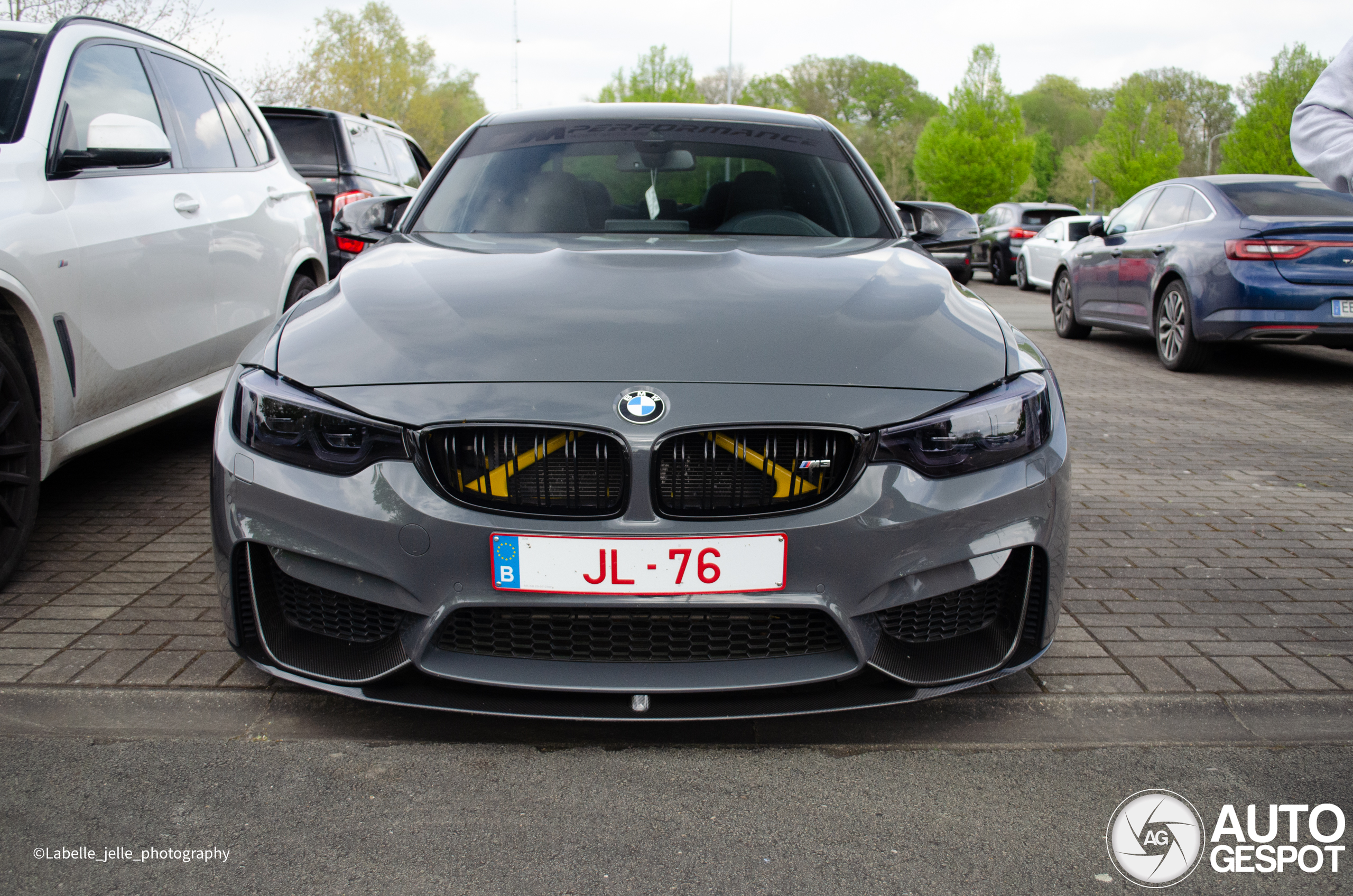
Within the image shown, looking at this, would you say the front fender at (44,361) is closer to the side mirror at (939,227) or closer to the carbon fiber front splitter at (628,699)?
the carbon fiber front splitter at (628,699)

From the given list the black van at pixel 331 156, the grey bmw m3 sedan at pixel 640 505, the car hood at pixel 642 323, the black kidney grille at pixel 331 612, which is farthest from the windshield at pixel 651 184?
the black van at pixel 331 156

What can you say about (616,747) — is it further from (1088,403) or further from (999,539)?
(1088,403)

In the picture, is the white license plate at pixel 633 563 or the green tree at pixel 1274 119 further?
the green tree at pixel 1274 119

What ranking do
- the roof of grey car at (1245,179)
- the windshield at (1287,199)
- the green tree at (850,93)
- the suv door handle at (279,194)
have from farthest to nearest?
the green tree at (850,93) < the roof of grey car at (1245,179) < the windshield at (1287,199) < the suv door handle at (279,194)

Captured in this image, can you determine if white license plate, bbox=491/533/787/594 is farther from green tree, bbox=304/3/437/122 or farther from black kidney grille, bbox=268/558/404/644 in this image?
green tree, bbox=304/3/437/122

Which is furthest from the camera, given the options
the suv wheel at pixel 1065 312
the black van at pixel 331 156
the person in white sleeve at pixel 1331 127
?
the suv wheel at pixel 1065 312

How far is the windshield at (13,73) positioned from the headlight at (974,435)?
9.44 ft

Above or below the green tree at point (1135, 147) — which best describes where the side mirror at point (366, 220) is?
below

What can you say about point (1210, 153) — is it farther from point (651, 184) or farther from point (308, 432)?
point (308, 432)

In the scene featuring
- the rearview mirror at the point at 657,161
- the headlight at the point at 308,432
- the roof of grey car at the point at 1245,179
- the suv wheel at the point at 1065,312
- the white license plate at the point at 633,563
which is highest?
the rearview mirror at the point at 657,161

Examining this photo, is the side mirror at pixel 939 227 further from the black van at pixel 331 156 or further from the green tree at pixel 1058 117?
the green tree at pixel 1058 117

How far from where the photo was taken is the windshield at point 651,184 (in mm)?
3383

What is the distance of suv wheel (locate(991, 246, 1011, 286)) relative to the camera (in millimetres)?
19188

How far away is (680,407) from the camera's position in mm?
2096
